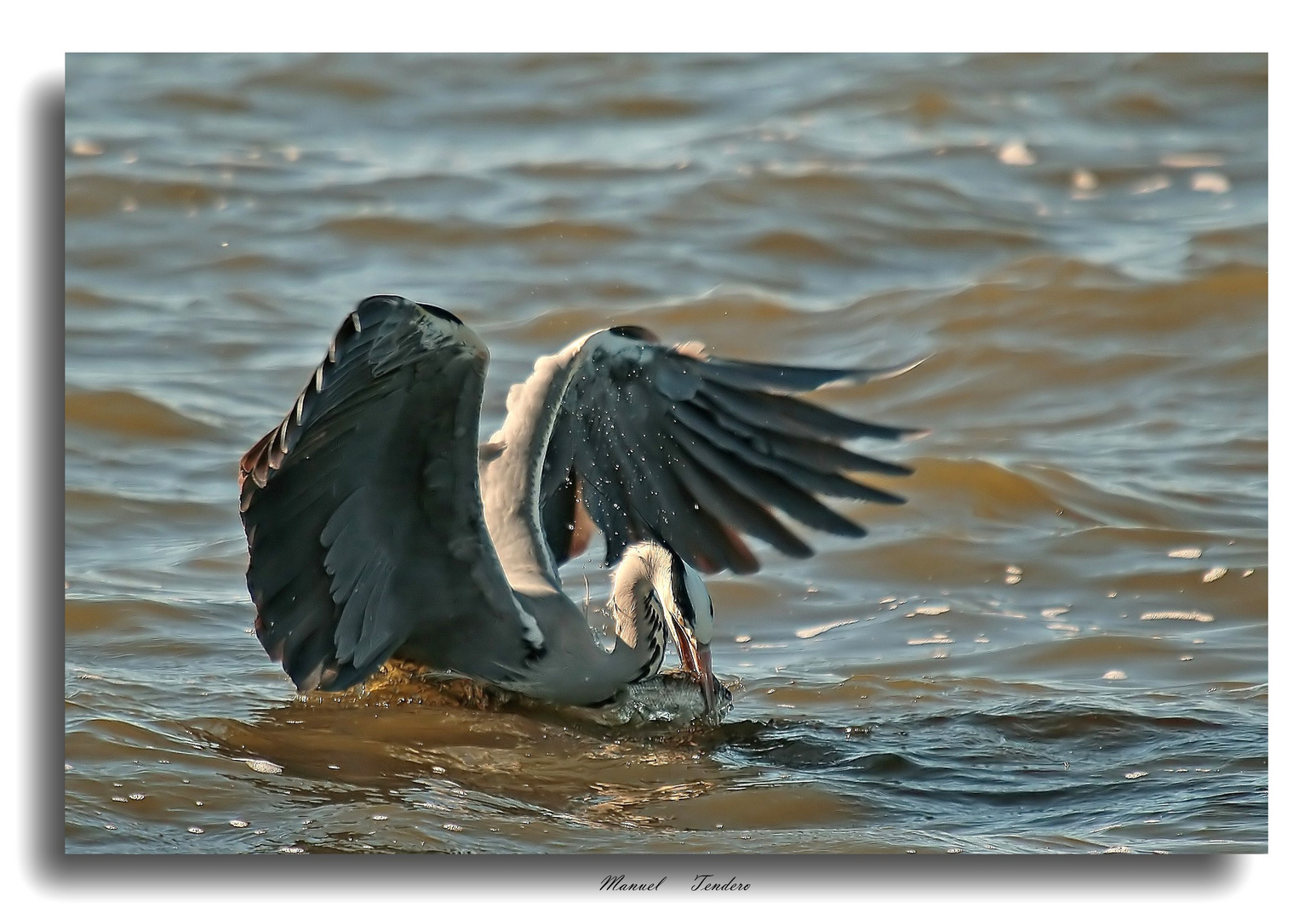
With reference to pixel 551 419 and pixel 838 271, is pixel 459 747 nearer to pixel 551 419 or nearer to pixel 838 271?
pixel 551 419

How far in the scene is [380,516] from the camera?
402 cm

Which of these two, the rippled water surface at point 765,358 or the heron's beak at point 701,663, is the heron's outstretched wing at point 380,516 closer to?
the rippled water surface at point 765,358

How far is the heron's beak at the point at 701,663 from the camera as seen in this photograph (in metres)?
4.51

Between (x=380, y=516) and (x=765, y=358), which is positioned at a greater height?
(x=765, y=358)

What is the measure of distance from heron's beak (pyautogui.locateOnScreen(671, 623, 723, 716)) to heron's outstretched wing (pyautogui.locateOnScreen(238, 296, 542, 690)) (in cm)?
39

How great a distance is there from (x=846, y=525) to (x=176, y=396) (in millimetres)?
2743

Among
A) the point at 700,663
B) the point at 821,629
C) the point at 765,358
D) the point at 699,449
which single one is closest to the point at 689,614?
the point at 700,663

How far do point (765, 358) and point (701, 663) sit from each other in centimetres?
241

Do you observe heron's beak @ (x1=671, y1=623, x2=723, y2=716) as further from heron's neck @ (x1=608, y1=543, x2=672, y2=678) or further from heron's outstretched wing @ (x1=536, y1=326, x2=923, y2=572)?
heron's outstretched wing @ (x1=536, y1=326, x2=923, y2=572)

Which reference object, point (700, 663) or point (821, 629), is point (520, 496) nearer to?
point (700, 663)

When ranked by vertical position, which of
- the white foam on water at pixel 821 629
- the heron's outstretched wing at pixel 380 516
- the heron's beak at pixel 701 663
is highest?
the heron's outstretched wing at pixel 380 516

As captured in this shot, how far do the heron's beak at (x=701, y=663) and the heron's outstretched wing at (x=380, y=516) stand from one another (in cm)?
39

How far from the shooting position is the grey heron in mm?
3748

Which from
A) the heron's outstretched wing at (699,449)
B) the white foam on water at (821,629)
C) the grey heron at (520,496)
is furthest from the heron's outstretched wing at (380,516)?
the white foam on water at (821,629)
